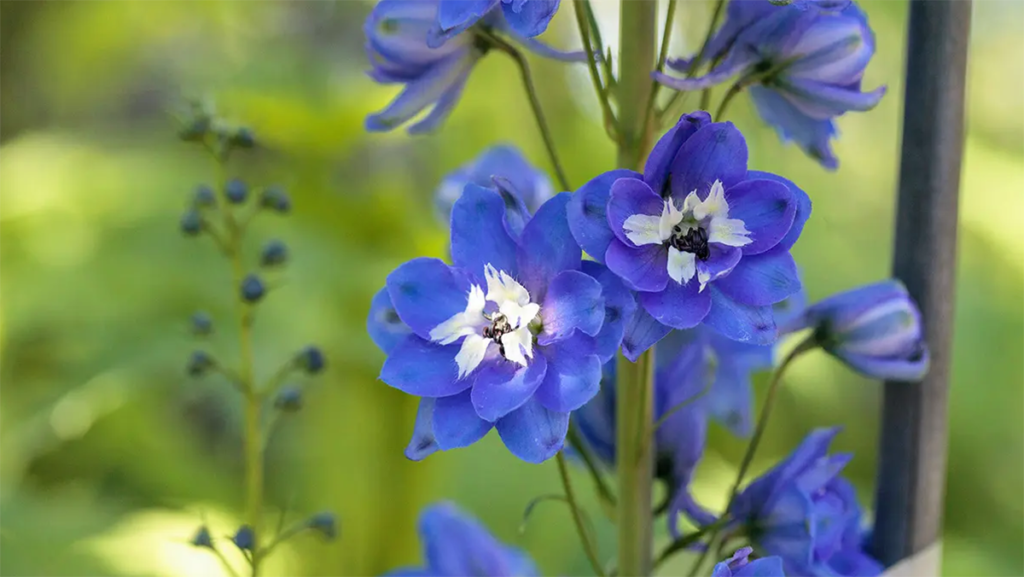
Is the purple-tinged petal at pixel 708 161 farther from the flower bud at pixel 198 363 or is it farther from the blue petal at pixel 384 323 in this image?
the flower bud at pixel 198 363

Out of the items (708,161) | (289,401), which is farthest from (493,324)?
(289,401)

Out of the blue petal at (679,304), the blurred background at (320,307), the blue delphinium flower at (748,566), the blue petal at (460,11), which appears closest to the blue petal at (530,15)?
the blue petal at (460,11)

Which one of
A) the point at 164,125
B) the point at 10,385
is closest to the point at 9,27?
the point at 164,125

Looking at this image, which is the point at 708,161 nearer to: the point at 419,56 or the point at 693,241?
the point at 693,241

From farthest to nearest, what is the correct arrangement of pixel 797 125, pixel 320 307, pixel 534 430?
pixel 320 307, pixel 797 125, pixel 534 430

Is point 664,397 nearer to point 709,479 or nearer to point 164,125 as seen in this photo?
point 709,479

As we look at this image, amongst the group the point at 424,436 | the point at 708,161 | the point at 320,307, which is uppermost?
the point at 708,161

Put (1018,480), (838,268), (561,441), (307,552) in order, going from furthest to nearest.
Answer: (838,268), (1018,480), (307,552), (561,441)

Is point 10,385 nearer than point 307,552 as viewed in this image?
No
